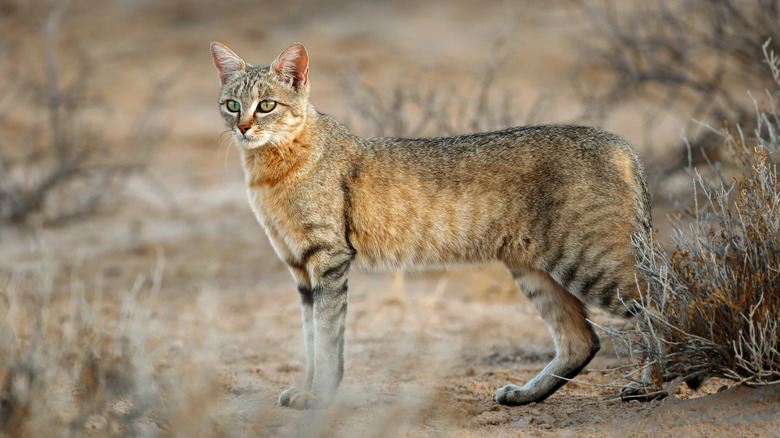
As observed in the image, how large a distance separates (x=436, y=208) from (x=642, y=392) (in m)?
1.48

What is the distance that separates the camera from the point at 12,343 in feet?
11.4

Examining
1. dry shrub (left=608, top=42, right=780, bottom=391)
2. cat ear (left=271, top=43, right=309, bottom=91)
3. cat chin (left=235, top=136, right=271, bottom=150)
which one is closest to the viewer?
dry shrub (left=608, top=42, right=780, bottom=391)

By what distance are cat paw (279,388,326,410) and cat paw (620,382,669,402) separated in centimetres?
158

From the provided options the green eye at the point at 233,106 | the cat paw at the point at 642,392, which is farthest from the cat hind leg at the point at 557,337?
the green eye at the point at 233,106

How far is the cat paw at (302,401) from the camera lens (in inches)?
173

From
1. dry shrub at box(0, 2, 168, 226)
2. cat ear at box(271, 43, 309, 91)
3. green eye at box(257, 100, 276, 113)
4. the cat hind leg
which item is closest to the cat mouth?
green eye at box(257, 100, 276, 113)

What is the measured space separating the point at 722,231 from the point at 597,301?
0.75 metres

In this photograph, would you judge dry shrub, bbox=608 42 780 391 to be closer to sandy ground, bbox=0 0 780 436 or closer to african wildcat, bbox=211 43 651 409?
sandy ground, bbox=0 0 780 436

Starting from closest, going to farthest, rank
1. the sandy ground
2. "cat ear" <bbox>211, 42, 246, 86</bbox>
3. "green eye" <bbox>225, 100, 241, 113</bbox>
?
the sandy ground < "green eye" <bbox>225, 100, 241, 113</bbox> < "cat ear" <bbox>211, 42, 246, 86</bbox>

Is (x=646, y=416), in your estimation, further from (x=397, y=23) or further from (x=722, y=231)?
(x=397, y=23)

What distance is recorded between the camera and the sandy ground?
4.00 metres

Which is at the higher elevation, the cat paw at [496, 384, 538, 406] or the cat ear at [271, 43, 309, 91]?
the cat ear at [271, 43, 309, 91]

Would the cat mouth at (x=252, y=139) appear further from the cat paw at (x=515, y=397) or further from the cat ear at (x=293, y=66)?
the cat paw at (x=515, y=397)

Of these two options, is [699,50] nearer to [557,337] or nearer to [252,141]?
[557,337]
